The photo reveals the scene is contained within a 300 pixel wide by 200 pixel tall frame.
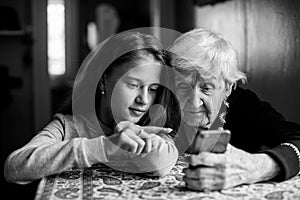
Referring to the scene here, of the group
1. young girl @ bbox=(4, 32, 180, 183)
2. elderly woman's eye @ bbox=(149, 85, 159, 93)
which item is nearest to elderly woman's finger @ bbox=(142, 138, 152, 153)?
young girl @ bbox=(4, 32, 180, 183)

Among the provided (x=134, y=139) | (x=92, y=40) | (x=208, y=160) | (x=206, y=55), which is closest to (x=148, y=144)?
(x=134, y=139)

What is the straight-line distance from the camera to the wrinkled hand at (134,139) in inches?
45.7

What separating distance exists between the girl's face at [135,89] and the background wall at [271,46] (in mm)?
614

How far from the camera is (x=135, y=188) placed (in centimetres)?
113

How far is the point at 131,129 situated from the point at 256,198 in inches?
13.5

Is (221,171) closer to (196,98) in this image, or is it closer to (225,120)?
(196,98)

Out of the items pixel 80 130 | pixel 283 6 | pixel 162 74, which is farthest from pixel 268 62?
pixel 80 130

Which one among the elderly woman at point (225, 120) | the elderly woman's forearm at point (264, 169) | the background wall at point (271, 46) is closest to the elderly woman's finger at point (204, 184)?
the elderly woman at point (225, 120)

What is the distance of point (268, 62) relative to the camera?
2.03 m

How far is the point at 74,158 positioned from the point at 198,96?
0.42 meters

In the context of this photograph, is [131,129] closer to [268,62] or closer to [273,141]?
[273,141]

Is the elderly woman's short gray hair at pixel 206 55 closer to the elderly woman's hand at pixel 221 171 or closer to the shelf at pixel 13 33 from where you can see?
the elderly woman's hand at pixel 221 171

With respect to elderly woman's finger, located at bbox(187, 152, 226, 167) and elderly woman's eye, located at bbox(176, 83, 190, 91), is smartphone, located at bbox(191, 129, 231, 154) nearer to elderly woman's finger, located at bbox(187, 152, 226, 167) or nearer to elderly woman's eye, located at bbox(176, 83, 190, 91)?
elderly woman's finger, located at bbox(187, 152, 226, 167)

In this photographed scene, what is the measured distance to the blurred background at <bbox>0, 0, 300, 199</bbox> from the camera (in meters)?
1.88
